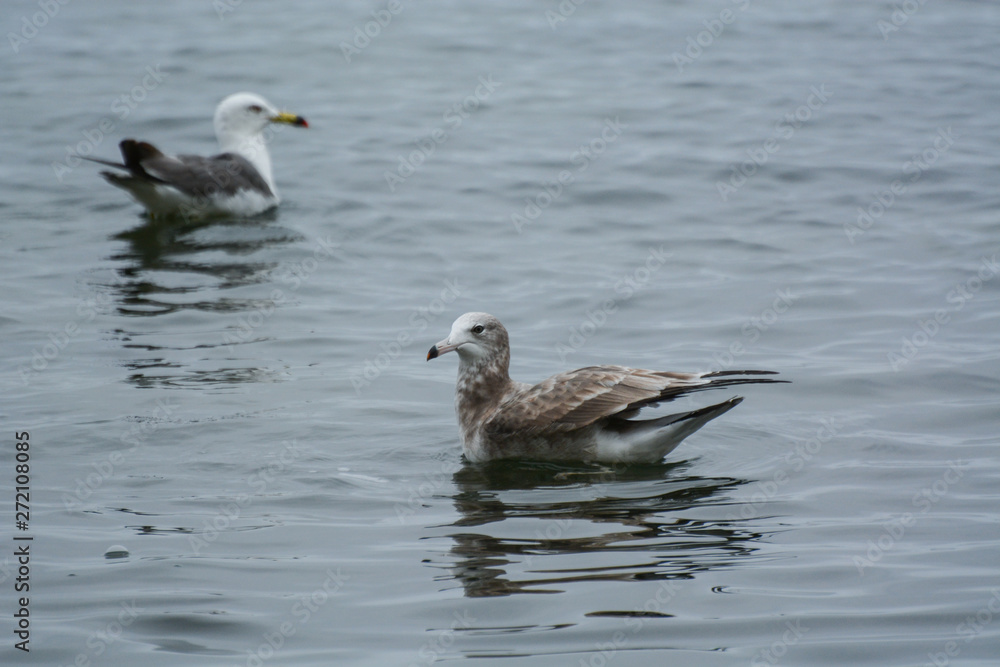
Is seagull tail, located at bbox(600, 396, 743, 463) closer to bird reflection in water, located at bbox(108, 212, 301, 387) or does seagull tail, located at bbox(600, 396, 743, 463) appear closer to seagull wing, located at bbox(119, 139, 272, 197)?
bird reflection in water, located at bbox(108, 212, 301, 387)

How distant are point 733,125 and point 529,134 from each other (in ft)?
9.97

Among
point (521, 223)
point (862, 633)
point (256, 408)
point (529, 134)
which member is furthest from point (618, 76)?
point (862, 633)

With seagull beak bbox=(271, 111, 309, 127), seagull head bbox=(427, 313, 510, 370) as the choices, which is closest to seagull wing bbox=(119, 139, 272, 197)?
seagull beak bbox=(271, 111, 309, 127)

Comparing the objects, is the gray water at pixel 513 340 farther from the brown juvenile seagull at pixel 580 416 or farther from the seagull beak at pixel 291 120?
the seagull beak at pixel 291 120

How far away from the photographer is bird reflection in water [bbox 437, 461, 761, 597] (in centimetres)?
589

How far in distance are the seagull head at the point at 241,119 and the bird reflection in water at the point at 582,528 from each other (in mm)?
9382

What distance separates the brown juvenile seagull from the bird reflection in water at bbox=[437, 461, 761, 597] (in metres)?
0.12

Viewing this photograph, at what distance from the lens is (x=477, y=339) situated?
8.26 metres

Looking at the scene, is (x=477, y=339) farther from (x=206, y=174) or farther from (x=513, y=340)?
(x=206, y=174)

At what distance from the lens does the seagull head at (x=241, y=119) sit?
1605cm

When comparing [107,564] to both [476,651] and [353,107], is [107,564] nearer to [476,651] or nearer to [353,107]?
[476,651]

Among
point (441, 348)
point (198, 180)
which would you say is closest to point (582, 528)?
point (441, 348)

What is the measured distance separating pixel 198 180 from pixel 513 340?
5682mm

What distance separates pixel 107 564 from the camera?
19.7ft
